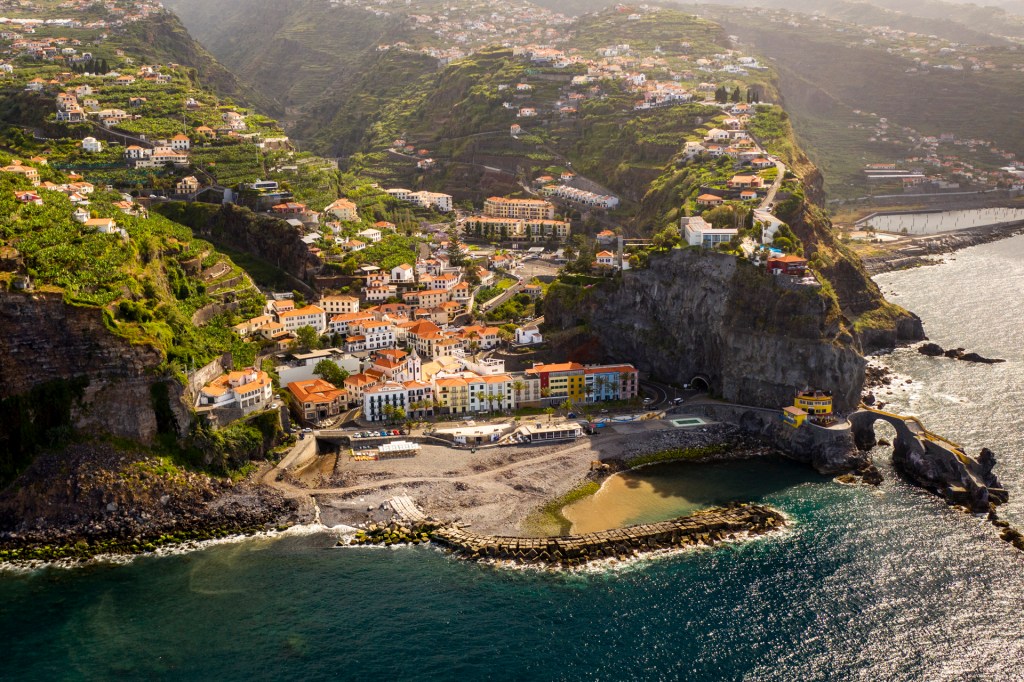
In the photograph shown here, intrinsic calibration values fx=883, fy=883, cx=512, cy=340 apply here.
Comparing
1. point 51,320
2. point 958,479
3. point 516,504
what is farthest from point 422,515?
point 958,479

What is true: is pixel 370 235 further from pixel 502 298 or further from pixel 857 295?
pixel 857 295

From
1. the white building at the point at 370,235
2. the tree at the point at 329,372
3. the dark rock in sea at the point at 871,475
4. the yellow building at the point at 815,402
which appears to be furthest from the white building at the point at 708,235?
the white building at the point at 370,235

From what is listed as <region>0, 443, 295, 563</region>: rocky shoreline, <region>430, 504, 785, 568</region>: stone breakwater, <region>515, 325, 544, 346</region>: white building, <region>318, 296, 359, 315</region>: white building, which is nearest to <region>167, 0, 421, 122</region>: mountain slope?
<region>318, 296, 359, 315</region>: white building

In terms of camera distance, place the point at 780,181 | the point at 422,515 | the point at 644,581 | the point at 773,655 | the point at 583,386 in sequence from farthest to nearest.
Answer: the point at 780,181
the point at 583,386
the point at 422,515
the point at 644,581
the point at 773,655

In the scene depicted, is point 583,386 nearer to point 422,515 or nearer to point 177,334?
point 422,515

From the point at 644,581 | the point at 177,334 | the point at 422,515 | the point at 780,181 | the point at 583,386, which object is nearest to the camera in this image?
the point at 644,581

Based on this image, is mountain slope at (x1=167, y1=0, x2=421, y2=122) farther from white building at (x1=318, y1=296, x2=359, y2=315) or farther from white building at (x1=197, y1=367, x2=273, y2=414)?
white building at (x1=197, y1=367, x2=273, y2=414)
